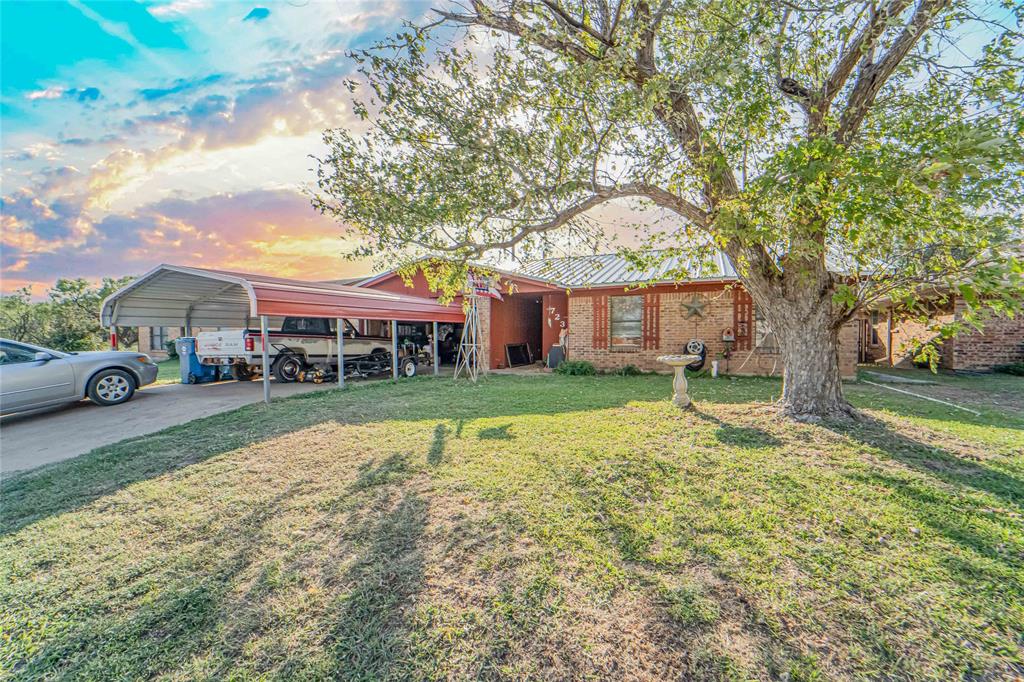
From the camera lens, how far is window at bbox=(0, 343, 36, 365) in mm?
6527

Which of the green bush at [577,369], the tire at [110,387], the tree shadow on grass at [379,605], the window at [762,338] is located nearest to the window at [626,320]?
the green bush at [577,369]

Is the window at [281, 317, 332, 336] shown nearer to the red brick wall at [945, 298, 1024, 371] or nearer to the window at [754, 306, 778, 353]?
the window at [754, 306, 778, 353]

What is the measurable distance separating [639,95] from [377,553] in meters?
5.24

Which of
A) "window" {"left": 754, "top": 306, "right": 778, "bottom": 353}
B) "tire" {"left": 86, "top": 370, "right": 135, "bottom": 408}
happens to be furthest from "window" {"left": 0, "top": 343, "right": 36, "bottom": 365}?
"window" {"left": 754, "top": 306, "right": 778, "bottom": 353}

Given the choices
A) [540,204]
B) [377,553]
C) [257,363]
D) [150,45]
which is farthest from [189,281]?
[377,553]

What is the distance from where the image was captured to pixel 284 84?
638cm

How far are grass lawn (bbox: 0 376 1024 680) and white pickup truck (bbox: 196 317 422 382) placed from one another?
537 cm

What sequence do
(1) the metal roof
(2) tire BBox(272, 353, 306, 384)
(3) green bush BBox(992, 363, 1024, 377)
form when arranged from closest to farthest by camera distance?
1. (2) tire BBox(272, 353, 306, 384)
2. (1) the metal roof
3. (3) green bush BBox(992, 363, 1024, 377)

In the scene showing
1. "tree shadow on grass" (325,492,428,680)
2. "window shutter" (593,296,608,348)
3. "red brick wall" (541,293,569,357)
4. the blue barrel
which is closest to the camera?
"tree shadow on grass" (325,492,428,680)

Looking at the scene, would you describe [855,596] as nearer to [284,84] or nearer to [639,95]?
[639,95]

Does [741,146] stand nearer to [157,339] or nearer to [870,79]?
[870,79]

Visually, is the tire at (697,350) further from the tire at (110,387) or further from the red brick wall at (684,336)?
the tire at (110,387)

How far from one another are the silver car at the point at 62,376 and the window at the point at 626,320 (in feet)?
38.7

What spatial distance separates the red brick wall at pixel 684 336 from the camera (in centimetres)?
1107
